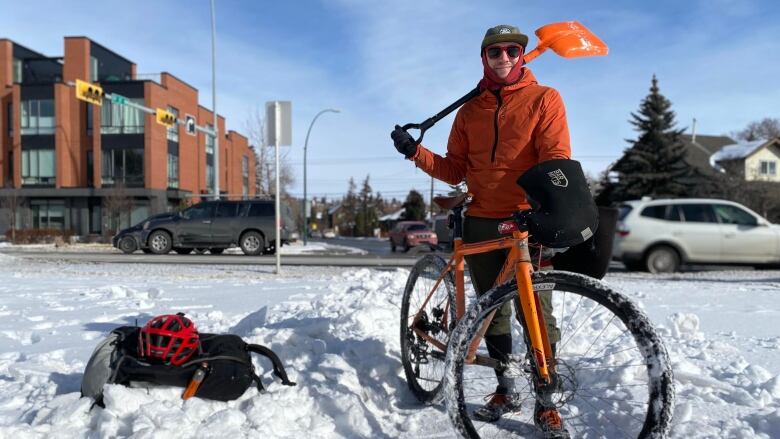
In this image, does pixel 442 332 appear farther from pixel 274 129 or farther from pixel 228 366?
pixel 274 129

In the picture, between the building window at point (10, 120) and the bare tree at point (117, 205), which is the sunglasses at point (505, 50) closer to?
the bare tree at point (117, 205)

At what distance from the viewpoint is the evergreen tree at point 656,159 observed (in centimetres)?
3372

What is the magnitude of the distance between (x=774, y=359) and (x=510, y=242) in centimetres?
231

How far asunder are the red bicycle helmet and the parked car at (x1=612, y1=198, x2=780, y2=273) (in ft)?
32.8

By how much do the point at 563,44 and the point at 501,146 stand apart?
100cm

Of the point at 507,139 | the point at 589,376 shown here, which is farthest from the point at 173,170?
the point at 589,376

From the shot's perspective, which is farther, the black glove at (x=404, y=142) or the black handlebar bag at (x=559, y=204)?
the black glove at (x=404, y=142)

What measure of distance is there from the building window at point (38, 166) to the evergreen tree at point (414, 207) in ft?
103

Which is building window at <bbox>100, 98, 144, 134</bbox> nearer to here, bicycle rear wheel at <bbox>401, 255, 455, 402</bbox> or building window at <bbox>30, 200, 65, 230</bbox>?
building window at <bbox>30, 200, 65, 230</bbox>

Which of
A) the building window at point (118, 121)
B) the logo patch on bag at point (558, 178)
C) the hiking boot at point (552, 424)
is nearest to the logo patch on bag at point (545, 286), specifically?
the logo patch on bag at point (558, 178)

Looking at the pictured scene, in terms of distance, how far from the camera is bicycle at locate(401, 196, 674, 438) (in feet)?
6.87

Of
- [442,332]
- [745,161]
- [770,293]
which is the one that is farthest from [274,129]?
[745,161]

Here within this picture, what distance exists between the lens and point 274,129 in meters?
9.21

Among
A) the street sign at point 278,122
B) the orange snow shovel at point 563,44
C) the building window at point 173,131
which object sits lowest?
the orange snow shovel at point 563,44
